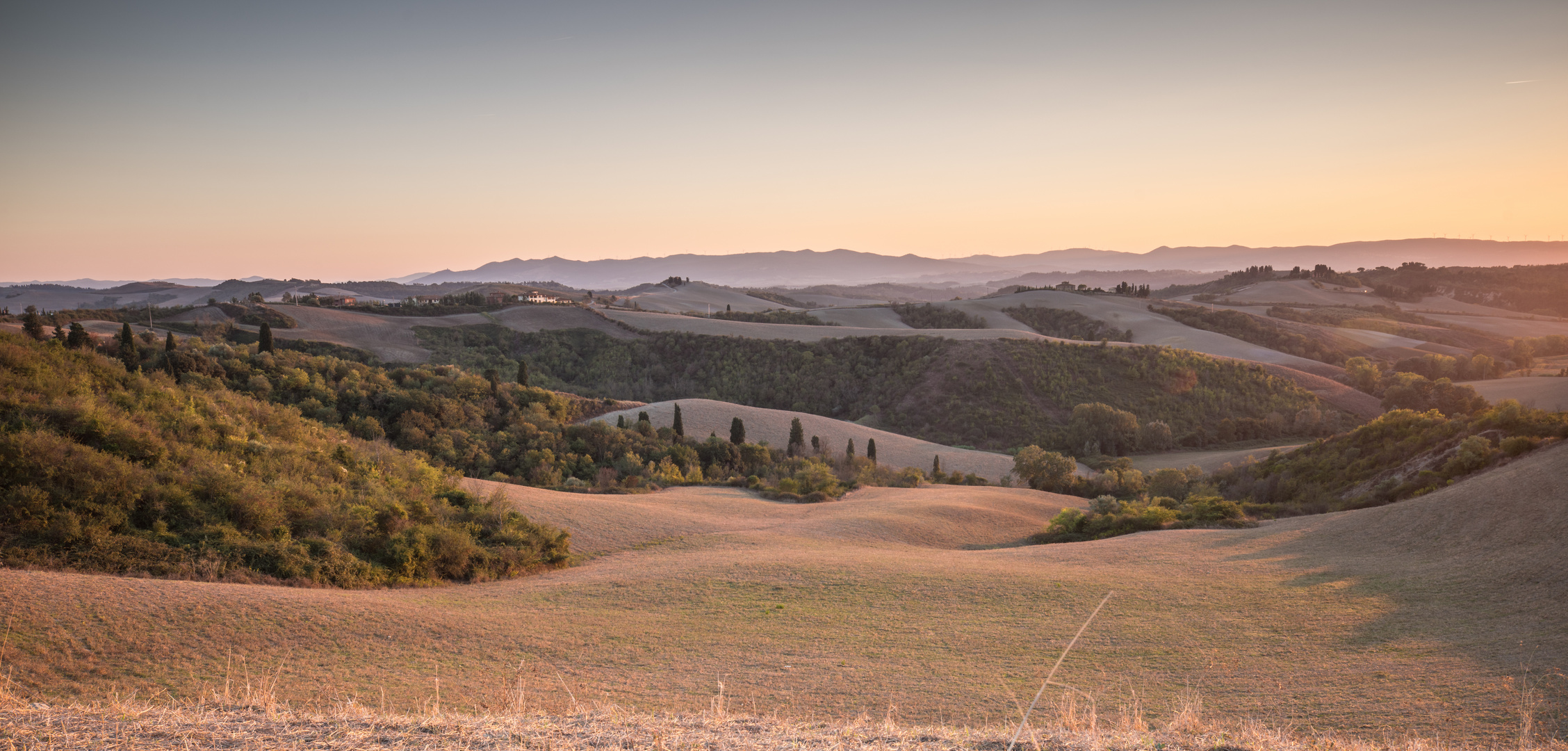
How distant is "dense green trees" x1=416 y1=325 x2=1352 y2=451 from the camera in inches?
2318

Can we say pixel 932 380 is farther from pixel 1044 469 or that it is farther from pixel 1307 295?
pixel 1307 295

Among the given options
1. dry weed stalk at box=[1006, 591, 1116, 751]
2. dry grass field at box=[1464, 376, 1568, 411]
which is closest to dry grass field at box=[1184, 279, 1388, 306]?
dry grass field at box=[1464, 376, 1568, 411]

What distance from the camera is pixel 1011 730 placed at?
6965 millimetres

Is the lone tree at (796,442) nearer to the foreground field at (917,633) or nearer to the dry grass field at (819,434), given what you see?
the dry grass field at (819,434)

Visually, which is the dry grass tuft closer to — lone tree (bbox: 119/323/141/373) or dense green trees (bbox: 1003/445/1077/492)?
lone tree (bbox: 119/323/141/373)

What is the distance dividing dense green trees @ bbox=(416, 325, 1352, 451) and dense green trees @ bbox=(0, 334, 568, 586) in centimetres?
4443

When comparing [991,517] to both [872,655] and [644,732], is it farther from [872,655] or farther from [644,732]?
[644,732]

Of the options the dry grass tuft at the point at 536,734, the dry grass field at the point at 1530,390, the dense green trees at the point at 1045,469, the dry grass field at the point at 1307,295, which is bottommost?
the dense green trees at the point at 1045,469

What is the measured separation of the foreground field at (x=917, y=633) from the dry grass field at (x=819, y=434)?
25365 millimetres

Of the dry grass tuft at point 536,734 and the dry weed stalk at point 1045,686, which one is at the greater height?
the dry weed stalk at point 1045,686

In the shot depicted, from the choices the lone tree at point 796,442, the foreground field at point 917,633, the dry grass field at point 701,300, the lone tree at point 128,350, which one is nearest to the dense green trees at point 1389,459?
the foreground field at point 917,633

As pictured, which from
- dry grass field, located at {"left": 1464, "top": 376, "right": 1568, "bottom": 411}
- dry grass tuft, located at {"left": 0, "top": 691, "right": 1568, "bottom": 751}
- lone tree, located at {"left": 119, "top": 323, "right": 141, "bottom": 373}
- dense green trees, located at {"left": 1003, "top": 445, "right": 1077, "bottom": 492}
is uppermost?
lone tree, located at {"left": 119, "top": 323, "right": 141, "bottom": 373}

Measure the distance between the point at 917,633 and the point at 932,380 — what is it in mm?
55858

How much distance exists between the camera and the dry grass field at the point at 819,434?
43.9 m
